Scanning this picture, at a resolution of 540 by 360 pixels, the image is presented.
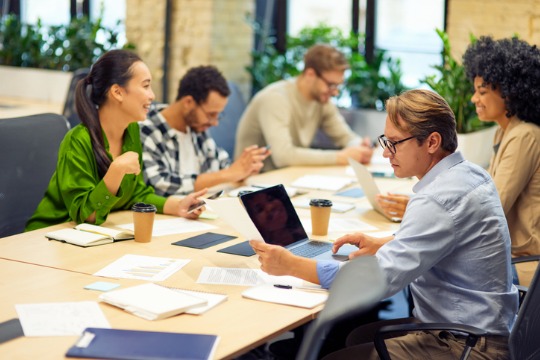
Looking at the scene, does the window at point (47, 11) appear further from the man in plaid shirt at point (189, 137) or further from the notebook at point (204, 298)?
the notebook at point (204, 298)

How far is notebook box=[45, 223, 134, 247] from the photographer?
111 inches

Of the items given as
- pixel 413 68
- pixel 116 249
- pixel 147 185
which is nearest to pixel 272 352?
pixel 147 185

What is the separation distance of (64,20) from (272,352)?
509 centimetres

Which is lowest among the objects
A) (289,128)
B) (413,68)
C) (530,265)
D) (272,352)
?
(272,352)

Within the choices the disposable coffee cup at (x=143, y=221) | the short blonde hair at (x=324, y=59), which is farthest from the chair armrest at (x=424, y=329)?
the short blonde hair at (x=324, y=59)

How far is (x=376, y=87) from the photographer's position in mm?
6023

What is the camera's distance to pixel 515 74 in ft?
11.6

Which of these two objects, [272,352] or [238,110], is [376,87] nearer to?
[238,110]

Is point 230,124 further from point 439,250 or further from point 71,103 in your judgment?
point 439,250

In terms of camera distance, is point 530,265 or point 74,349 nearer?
point 74,349

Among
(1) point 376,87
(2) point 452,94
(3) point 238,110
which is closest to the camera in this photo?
(2) point 452,94

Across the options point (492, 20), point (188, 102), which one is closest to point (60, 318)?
point (188, 102)

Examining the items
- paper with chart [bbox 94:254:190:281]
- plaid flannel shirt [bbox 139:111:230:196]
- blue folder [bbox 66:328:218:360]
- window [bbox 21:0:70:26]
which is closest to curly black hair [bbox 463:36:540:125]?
plaid flannel shirt [bbox 139:111:230:196]

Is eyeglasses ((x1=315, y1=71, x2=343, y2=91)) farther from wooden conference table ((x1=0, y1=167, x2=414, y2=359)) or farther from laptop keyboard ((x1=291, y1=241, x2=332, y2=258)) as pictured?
laptop keyboard ((x1=291, y1=241, x2=332, y2=258))
